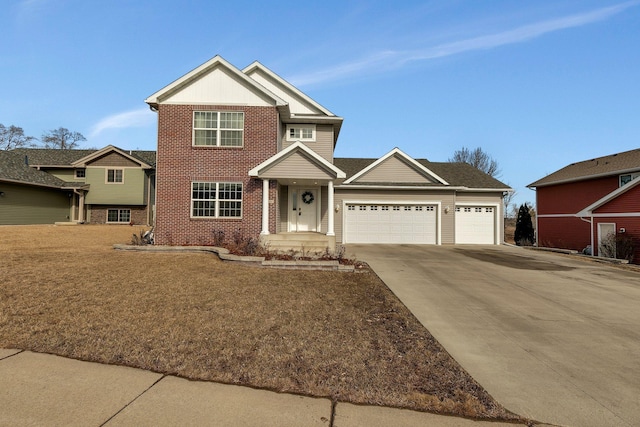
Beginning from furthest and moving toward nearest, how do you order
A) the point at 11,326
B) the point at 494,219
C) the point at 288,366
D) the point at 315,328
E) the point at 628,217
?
the point at 494,219 → the point at 628,217 → the point at 315,328 → the point at 11,326 → the point at 288,366

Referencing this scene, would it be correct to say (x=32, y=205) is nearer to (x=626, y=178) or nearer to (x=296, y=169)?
(x=296, y=169)

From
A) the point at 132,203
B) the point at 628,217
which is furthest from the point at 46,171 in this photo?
the point at 628,217

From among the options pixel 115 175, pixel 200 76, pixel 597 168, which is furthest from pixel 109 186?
pixel 597 168

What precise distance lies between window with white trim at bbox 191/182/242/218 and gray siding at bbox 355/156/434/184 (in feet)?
27.8

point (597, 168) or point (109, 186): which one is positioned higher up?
point (597, 168)

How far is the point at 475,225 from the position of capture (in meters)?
20.0

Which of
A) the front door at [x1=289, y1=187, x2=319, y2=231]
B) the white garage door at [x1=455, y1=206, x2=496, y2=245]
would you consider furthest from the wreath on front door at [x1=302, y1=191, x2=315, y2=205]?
the white garage door at [x1=455, y1=206, x2=496, y2=245]

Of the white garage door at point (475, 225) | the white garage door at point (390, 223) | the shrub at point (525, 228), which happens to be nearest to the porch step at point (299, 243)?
the white garage door at point (390, 223)

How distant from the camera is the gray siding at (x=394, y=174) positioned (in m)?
19.6

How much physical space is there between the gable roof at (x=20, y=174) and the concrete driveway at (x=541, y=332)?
86.7ft

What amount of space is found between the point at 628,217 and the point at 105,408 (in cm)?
2157

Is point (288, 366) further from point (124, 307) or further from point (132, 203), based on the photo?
point (132, 203)

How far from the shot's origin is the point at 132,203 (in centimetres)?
2758

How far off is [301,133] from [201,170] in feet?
19.0
